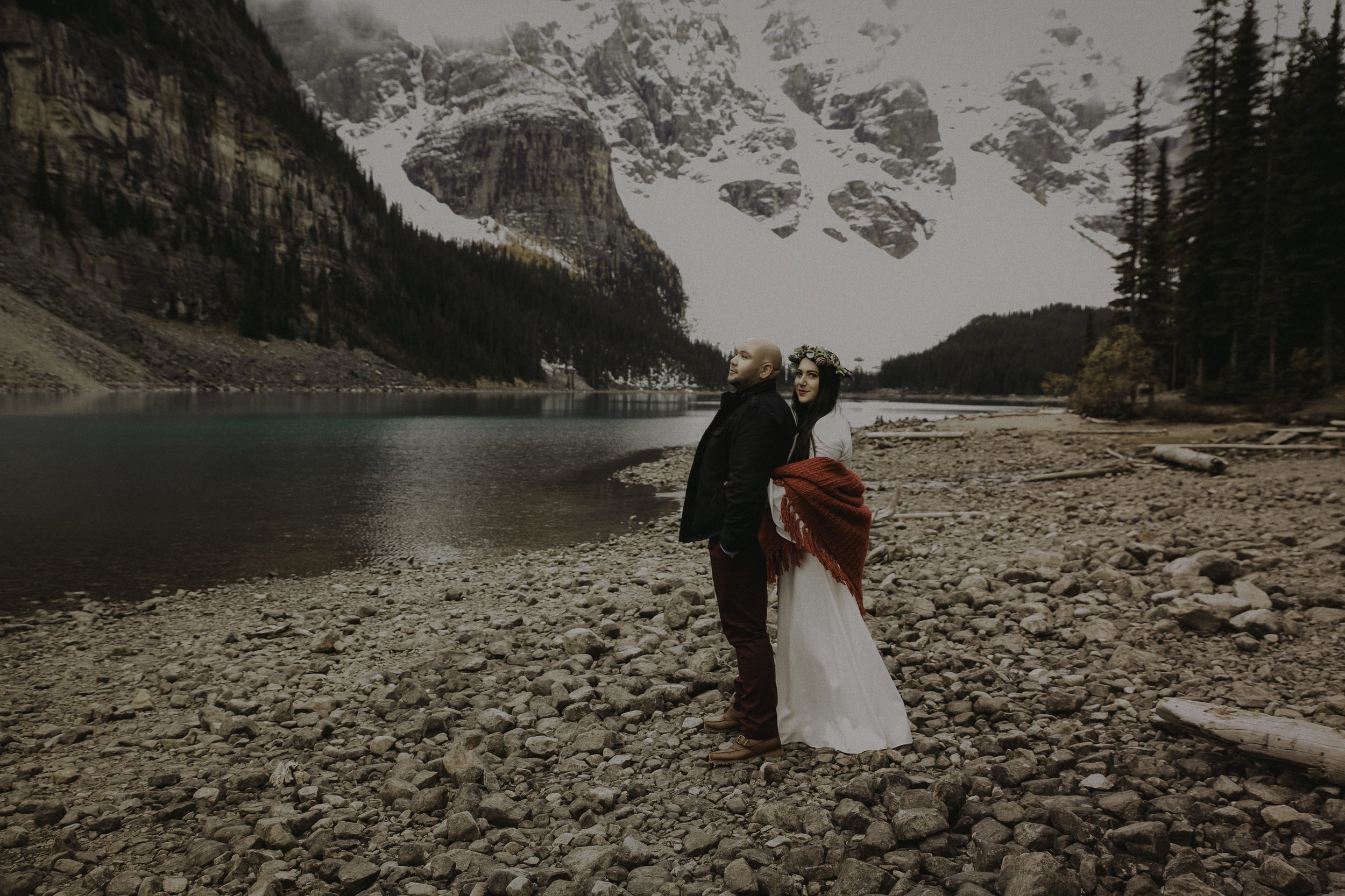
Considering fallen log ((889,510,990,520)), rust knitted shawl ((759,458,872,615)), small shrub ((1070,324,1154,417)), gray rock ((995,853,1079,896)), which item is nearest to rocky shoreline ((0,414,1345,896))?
gray rock ((995,853,1079,896))

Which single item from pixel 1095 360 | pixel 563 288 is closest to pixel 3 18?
pixel 563 288

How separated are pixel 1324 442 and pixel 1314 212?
15491 millimetres

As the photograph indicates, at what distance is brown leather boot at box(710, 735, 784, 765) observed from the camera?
4.17 m

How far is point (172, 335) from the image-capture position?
8362cm

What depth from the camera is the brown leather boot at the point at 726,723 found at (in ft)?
15.0

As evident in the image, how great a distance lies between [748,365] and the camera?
4.07 meters

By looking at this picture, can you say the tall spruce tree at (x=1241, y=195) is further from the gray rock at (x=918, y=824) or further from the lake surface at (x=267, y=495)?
the gray rock at (x=918, y=824)

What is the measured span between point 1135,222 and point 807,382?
53.4m

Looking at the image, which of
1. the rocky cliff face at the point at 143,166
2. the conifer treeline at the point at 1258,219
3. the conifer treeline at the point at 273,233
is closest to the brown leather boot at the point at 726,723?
the conifer treeline at the point at 1258,219

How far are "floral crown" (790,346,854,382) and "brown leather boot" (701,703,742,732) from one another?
2.40m

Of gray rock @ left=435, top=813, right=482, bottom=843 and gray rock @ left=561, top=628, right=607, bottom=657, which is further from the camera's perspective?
gray rock @ left=561, top=628, right=607, bottom=657

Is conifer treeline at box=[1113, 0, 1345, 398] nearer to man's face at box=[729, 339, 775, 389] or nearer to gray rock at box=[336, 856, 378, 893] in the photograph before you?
man's face at box=[729, 339, 775, 389]

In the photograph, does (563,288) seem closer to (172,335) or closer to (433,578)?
(172,335)

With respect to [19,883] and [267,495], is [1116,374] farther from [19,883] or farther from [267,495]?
[19,883]
